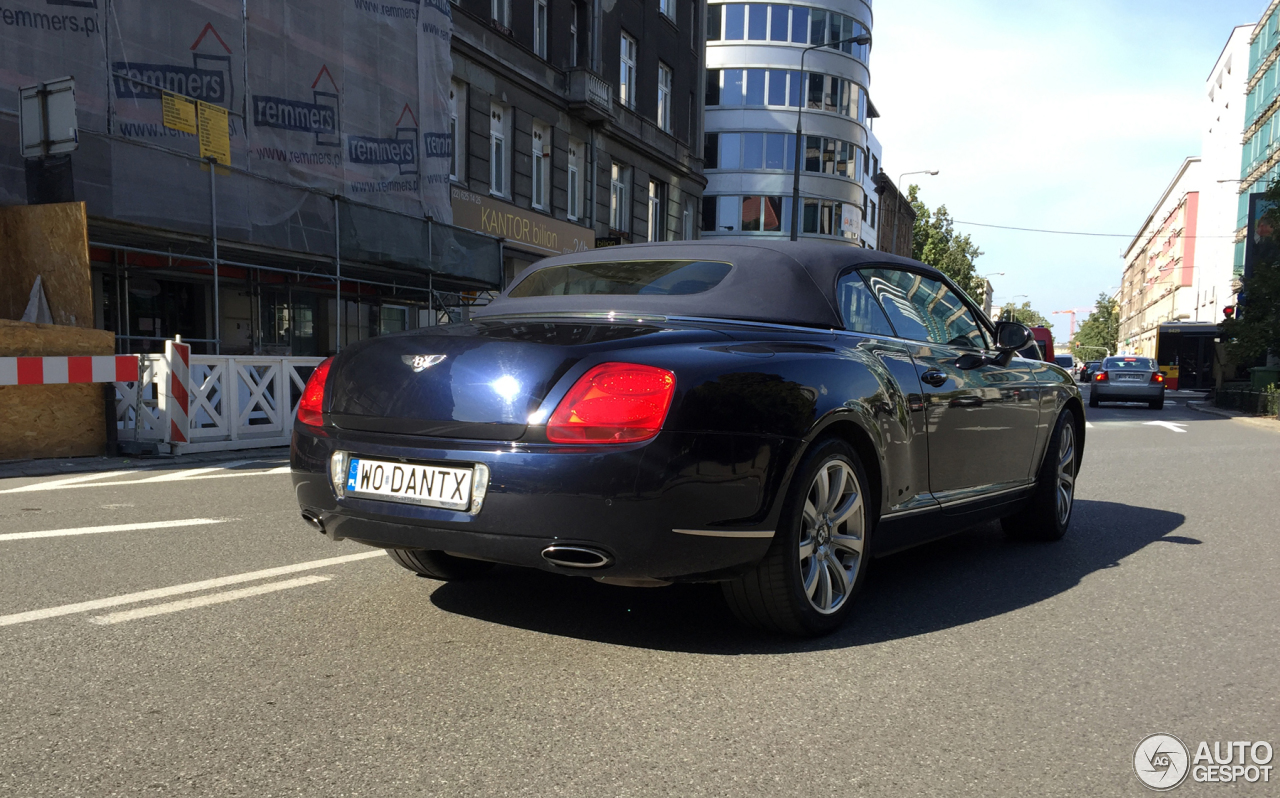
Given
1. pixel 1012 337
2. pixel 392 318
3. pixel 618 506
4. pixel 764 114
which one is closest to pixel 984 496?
pixel 1012 337

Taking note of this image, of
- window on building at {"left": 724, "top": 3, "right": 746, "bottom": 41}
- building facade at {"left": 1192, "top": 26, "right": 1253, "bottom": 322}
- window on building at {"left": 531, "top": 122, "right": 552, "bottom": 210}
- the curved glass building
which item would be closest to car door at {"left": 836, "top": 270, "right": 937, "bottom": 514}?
window on building at {"left": 531, "top": 122, "right": 552, "bottom": 210}

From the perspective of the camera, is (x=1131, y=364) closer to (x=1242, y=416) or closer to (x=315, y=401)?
(x=1242, y=416)

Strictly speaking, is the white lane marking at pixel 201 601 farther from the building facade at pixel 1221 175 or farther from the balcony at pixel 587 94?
the building facade at pixel 1221 175

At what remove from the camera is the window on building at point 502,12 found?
22.2 metres

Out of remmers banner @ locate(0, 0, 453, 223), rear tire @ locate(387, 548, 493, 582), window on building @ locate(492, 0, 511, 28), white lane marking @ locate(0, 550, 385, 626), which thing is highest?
window on building @ locate(492, 0, 511, 28)

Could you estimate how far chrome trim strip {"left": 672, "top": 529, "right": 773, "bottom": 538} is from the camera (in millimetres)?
3317

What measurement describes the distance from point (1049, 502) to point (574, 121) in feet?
71.3

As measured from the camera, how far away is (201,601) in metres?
4.09

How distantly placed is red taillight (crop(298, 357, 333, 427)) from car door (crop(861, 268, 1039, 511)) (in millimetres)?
2264

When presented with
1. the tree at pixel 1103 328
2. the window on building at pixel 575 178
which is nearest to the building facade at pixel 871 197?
the window on building at pixel 575 178

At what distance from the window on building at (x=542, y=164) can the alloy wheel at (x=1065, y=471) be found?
63.5 ft

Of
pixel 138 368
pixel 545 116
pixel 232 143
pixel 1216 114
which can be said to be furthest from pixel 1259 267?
pixel 1216 114

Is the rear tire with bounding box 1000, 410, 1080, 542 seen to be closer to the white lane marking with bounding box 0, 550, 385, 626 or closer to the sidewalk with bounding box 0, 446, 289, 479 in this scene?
the white lane marking with bounding box 0, 550, 385, 626

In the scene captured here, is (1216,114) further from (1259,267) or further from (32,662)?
(32,662)
